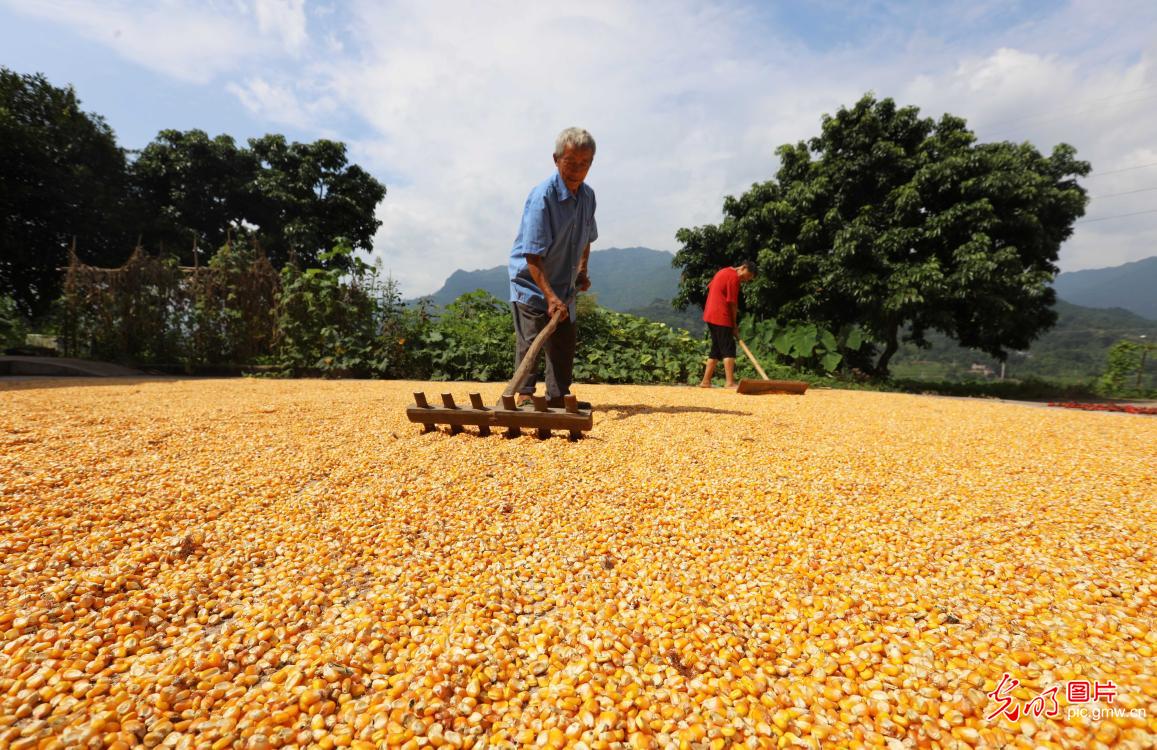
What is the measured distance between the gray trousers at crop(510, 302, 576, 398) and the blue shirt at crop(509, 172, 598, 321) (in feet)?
0.24

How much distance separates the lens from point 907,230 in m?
8.69

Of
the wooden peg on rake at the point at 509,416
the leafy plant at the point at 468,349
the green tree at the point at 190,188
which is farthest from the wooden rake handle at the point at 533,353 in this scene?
the green tree at the point at 190,188

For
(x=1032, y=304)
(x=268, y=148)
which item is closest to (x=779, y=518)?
(x=1032, y=304)

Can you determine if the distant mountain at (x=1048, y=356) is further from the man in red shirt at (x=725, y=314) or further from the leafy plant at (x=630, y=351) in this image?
the man in red shirt at (x=725, y=314)

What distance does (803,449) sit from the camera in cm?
265

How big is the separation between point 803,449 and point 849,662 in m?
1.76

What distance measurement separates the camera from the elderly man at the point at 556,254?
300 centimetres

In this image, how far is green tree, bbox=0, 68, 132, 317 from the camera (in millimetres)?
11531

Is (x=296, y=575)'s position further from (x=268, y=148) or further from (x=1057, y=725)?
(x=268, y=148)

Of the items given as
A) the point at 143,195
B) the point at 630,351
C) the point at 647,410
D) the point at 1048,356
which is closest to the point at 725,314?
the point at 630,351

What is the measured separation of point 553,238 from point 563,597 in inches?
96.7

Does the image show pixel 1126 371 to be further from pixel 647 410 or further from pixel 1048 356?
pixel 1048 356

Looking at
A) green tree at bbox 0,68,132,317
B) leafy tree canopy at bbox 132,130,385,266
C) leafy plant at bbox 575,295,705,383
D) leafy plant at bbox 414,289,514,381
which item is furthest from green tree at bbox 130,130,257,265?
leafy plant at bbox 575,295,705,383

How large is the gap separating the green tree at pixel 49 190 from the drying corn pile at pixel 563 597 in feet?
50.2
